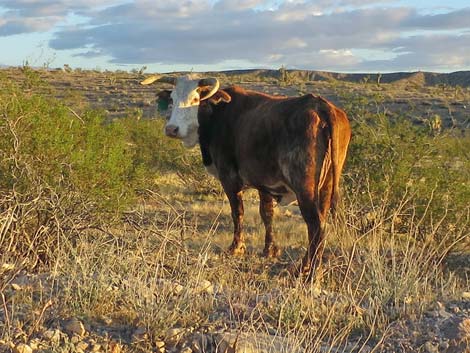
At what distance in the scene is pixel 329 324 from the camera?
527cm

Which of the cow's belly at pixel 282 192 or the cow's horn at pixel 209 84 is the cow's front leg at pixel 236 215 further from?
the cow's horn at pixel 209 84

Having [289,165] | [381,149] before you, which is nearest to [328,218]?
[289,165]

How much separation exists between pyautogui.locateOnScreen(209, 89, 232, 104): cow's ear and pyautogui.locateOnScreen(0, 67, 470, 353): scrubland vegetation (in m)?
1.60

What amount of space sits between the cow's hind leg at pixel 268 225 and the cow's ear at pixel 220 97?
1390 millimetres

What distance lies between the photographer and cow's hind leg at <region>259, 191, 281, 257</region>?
34.9ft

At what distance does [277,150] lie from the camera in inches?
358

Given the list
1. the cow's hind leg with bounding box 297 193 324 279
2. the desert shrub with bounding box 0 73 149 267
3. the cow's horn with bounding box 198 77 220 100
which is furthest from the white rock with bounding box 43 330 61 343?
the cow's horn with bounding box 198 77 220 100

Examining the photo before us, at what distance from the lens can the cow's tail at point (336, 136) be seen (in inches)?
339

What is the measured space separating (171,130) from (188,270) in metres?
4.47

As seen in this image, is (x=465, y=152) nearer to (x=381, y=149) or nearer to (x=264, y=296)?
(x=381, y=149)

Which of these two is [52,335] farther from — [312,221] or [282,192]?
[282,192]

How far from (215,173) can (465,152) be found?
19.1 feet

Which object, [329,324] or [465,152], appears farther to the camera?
[465,152]

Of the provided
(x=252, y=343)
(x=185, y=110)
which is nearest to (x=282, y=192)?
(x=185, y=110)
